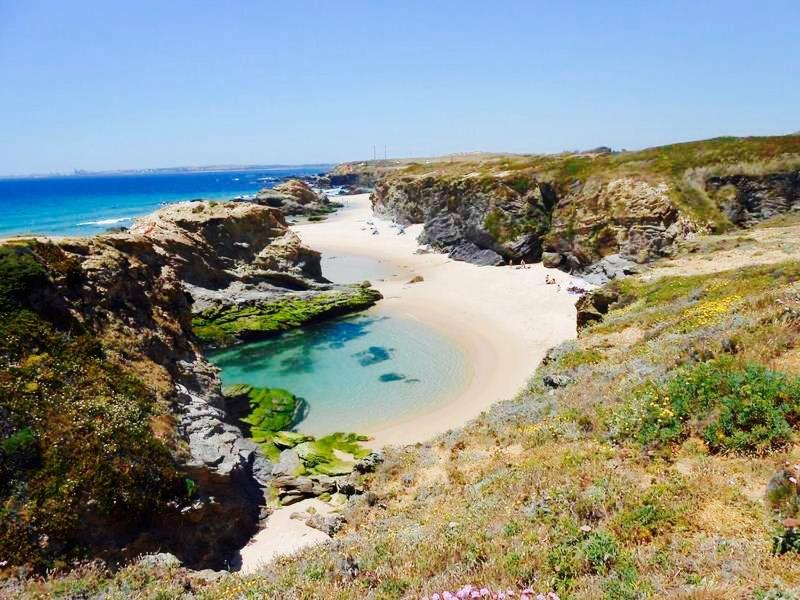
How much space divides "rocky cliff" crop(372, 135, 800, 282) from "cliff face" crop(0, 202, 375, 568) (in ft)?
105

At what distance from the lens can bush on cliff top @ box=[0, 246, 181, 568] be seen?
10.3 meters

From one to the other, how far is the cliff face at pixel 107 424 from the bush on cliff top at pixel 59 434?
0.03 m

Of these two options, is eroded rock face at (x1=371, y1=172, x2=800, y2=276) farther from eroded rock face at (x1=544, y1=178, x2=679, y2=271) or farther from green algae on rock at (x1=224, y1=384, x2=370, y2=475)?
green algae on rock at (x1=224, y1=384, x2=370, y2=475)

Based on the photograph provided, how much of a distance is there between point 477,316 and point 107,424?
82.4 ft

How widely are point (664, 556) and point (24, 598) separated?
33.5 feet

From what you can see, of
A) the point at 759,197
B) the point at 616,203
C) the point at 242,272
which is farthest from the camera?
the point at 616,203

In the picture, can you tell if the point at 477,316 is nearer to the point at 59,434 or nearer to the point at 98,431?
the point at 98,431

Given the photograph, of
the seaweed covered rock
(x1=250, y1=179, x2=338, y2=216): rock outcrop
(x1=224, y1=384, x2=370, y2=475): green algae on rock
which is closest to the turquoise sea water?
(x1=224, y1=384, x2=370, y2=475): green algae on rock

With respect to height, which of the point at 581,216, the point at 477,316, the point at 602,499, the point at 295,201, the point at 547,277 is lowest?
the point at 477,316

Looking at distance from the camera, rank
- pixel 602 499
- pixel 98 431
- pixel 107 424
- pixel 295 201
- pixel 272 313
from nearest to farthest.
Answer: pixel 602 499, pixel 98 431, pixel 107 424, pixel 272 313, pixel 295 201

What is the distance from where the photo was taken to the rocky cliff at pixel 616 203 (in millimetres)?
38625

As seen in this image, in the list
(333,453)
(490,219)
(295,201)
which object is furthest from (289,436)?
(295,201)

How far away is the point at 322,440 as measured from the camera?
63.8 feet

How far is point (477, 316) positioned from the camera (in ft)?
111
